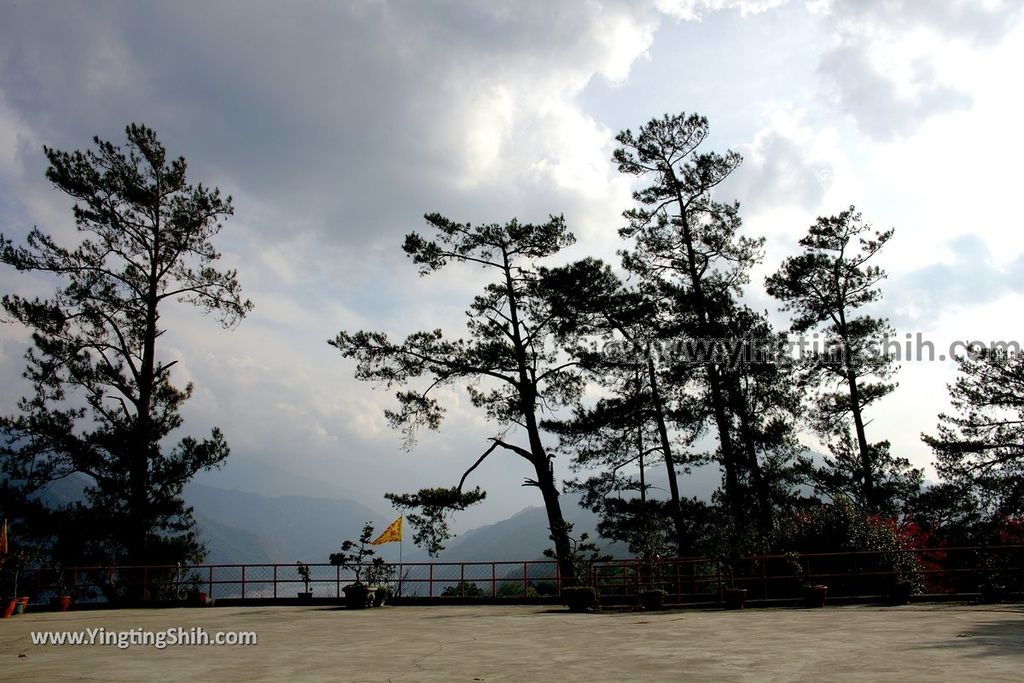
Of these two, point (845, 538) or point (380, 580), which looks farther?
point (380, 580)

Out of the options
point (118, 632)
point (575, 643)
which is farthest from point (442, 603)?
point (575, 643)

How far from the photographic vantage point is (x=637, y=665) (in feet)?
31.3

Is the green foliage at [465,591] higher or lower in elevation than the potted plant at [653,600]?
lower

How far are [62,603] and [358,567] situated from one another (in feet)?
30.5

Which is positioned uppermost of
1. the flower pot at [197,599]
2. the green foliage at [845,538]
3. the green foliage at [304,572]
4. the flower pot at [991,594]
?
the green foliage at [845,538]

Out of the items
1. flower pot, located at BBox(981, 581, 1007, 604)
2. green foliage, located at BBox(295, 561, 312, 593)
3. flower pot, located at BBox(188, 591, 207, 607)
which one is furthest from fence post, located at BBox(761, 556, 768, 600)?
flower pot, located at BBox(188, 591, 207, 607)

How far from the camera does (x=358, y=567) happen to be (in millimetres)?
25375

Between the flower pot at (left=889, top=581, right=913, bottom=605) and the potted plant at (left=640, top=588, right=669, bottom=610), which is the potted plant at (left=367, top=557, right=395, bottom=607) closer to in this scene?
the potted plant at (left=640, top=588, right=669, bottom=610)

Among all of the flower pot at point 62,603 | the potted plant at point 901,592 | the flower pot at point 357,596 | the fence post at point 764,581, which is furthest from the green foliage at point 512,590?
the flower pot at point 62,603

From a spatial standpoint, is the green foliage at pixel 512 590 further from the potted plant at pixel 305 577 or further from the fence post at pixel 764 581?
the fence post at pixel 764 581

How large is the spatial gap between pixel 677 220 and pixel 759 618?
17.8 metres

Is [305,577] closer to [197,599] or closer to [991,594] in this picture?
[197,599]

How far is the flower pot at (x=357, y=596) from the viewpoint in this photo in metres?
23.0

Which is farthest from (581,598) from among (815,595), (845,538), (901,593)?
(845,538)
